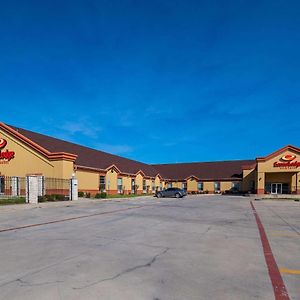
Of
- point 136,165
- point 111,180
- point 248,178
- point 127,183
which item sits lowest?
point 127,183

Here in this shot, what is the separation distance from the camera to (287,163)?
47625mm

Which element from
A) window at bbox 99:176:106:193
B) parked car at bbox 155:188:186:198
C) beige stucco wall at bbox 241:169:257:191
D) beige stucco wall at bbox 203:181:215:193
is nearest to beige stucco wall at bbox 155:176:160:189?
beige stucco wall at bbox 203:181:215:193

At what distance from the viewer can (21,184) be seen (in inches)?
1366

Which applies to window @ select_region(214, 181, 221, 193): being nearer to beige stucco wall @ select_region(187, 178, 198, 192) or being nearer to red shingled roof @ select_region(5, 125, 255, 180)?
red shingled roof @ select_region(5, 125, 255, 180)

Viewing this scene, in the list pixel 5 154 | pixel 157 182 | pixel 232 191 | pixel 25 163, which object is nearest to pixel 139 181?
pixel 157 182

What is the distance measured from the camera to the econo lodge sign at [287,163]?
47.3 meters

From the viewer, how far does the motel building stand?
3381cm

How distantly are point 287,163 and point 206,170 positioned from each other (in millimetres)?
20718

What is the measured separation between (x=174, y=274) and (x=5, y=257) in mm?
3908

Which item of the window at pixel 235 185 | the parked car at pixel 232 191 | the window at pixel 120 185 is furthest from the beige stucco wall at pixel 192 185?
the window at pixel 120 185

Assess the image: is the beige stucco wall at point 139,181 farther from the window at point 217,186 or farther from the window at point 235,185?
the window at point 235,185

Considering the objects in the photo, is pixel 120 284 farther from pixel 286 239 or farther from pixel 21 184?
pixel 21 184

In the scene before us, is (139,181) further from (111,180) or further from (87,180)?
(87,180)

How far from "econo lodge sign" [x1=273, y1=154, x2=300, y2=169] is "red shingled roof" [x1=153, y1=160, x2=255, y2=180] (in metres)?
12.6
